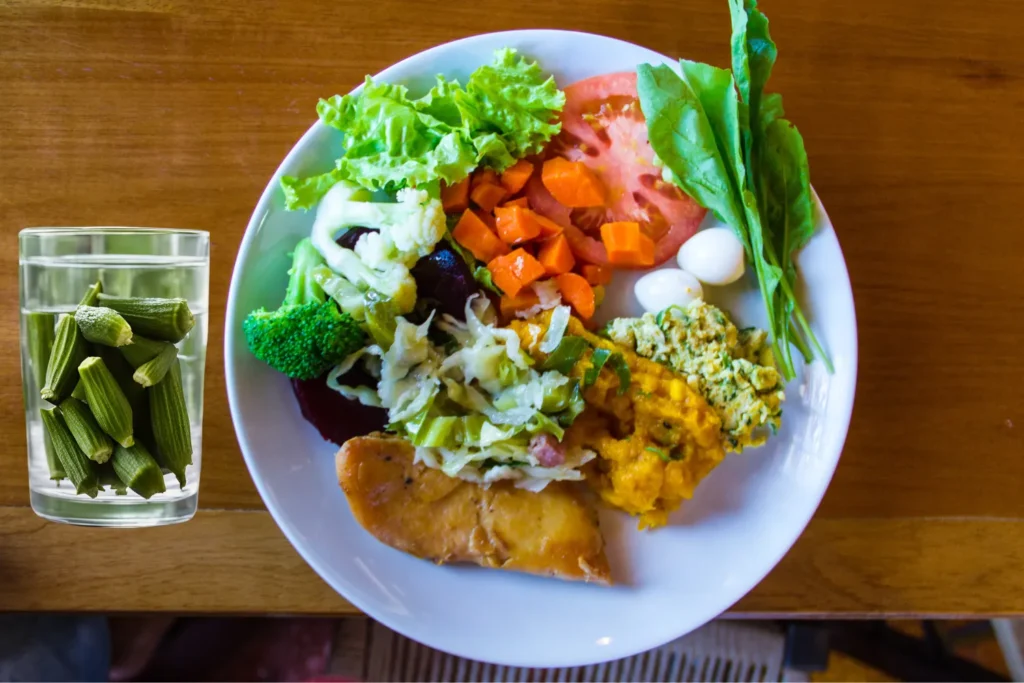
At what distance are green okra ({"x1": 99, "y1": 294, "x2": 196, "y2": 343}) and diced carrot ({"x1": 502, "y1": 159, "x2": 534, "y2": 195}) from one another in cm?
83

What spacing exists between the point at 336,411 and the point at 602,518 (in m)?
0.76

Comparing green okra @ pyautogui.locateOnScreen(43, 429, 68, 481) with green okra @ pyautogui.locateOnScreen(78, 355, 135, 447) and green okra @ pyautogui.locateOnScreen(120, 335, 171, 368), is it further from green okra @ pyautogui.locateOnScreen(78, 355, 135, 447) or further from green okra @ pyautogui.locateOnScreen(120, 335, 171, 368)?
green okra @ pyautogui.locateOnScreen(120, 335, 171, 368)

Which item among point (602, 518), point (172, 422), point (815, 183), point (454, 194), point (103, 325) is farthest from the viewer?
point (815, 183)

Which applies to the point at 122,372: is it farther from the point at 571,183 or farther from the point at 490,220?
the point at 571,183

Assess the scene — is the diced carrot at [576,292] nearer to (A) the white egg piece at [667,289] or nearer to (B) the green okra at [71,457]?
(A) the white egg piece at [667,289]

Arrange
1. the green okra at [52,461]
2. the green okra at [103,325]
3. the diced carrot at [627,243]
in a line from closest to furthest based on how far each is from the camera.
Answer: the green okra at [103,325] → the green okra at [52,461] → the diced carrot at [627,243]

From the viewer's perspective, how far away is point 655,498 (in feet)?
5.67

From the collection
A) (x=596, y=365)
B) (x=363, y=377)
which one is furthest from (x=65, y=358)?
(x=596, y=365)

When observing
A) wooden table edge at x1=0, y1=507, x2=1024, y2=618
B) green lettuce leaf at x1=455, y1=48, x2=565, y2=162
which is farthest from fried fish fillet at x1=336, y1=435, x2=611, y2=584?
green lettuce leaf at x1=455, y1=48, x2=565, y2=162

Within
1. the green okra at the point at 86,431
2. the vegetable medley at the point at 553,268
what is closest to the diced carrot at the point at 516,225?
the vegetable medley at the point at 553,268

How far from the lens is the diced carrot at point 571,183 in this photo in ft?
5.83

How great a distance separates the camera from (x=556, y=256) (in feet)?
5.84

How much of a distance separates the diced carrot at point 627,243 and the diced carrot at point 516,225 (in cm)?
18

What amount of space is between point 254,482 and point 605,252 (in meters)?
1.10
